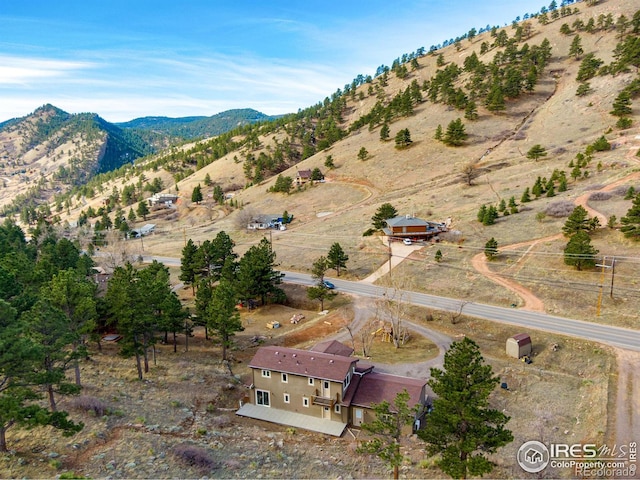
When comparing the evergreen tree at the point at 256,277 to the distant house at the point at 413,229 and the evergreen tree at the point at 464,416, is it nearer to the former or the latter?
the distant house at the point at 413,229

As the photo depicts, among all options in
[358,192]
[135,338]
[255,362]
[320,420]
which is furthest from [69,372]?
[358,192]

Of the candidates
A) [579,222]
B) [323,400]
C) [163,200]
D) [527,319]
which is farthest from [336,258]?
[163,200]

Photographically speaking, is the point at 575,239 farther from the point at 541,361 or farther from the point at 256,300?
the point at 256,300

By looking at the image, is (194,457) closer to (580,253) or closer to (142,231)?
(580,253)

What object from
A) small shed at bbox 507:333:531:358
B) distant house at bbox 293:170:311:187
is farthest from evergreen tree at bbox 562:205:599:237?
distant house at bbox 293:170:311:187

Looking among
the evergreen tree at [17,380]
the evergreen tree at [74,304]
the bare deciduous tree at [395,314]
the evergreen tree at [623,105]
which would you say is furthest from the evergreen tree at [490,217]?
the evergreen tree at [17,380]
